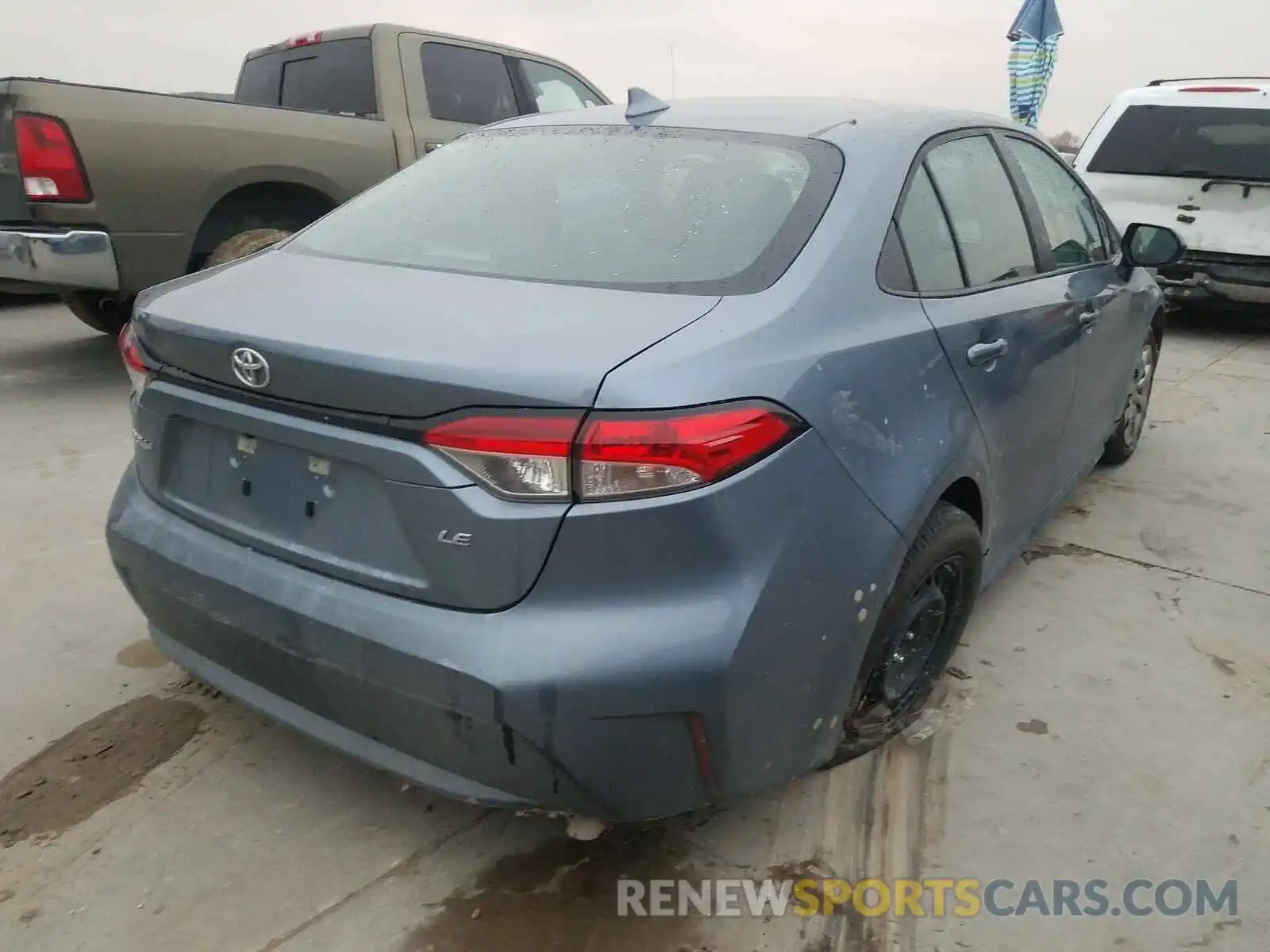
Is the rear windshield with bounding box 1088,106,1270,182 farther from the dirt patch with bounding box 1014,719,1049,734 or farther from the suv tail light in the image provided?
the suv tail light

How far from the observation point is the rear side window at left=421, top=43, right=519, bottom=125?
5.98 m

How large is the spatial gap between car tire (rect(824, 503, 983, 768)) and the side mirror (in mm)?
1877

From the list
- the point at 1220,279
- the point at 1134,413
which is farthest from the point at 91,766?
the point at 1220,279

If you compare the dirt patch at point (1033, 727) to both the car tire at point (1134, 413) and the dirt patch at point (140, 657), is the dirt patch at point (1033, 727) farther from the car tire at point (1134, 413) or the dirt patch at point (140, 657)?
the dirt patch at point (140, 657)

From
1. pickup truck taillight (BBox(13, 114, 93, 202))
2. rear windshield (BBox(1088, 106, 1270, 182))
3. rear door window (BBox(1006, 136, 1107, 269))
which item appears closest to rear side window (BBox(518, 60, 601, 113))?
pickup truck taillight (BBox(13, 114, 93, 202))

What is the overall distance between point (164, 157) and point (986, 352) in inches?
166

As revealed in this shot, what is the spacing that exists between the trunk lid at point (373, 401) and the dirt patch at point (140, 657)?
0.88 metres

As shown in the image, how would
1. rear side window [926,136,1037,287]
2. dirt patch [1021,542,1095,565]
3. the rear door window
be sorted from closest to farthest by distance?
rear side window [926,136,1037,287], the rear door window, dirt patch [1021,542,1095,565]

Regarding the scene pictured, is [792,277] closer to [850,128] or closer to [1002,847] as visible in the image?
[850,128]

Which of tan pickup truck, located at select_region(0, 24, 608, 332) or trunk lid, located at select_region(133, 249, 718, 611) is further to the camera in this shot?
tan pickup truck, located at select_region(0, 24, 608, 332)

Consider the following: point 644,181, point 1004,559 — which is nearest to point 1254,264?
point 1004,559

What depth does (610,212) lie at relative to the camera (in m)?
2.21

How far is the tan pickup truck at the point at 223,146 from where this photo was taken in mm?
4551

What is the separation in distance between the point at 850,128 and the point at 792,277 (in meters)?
0.68
